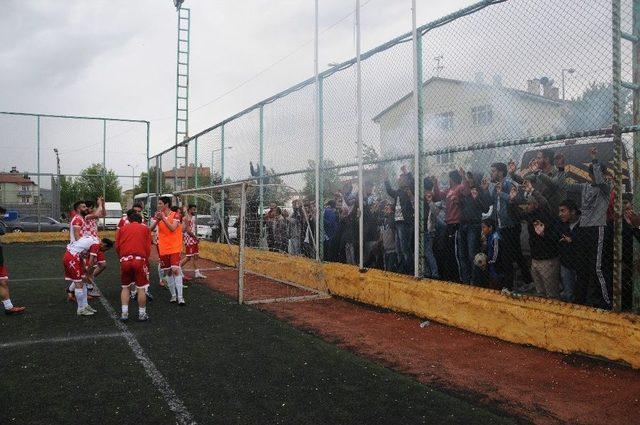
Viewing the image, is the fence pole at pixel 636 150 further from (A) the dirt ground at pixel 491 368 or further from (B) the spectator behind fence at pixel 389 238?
(B) the spectator behind fence at pixel 389 238

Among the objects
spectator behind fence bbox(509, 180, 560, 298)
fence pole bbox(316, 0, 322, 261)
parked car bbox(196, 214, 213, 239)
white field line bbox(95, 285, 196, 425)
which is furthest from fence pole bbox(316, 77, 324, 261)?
parked car bbox(196, 214, 213, 239)

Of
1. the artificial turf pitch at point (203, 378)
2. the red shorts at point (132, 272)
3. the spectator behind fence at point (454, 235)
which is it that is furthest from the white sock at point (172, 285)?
the spectator behind fence at point (454, 235)

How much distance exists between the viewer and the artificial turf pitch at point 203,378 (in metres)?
3.73

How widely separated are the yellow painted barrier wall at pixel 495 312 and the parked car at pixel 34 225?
18228 millimetres

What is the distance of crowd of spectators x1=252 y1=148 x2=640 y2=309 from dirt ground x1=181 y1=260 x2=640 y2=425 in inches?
32.8

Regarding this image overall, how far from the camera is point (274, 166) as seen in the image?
11016mm

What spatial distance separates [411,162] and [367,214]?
142 cm

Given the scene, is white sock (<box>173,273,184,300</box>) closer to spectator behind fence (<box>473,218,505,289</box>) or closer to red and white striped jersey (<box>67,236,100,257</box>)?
red and white striped jersey (<box>67,236,100,257</box>)

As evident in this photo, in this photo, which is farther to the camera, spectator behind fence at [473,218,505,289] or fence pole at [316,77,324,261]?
fence pole at [316,77,324,261]

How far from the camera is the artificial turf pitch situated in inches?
147

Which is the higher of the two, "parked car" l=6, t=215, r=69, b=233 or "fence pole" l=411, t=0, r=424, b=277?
"fence pole" l=411, t=0, r=424, b=277

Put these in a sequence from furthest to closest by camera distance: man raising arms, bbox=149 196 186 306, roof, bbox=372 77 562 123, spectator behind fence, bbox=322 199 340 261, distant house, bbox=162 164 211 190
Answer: distant house, bbox=162 164 211 190
spectator behind fence, bbox=322 199 340 261
man raising arms, bbox=149 196 186 306
roof, bbox=372 77 562 123

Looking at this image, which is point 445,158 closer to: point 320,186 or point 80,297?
point 320,186

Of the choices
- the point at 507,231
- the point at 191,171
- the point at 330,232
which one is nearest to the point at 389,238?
the point at 330,232
